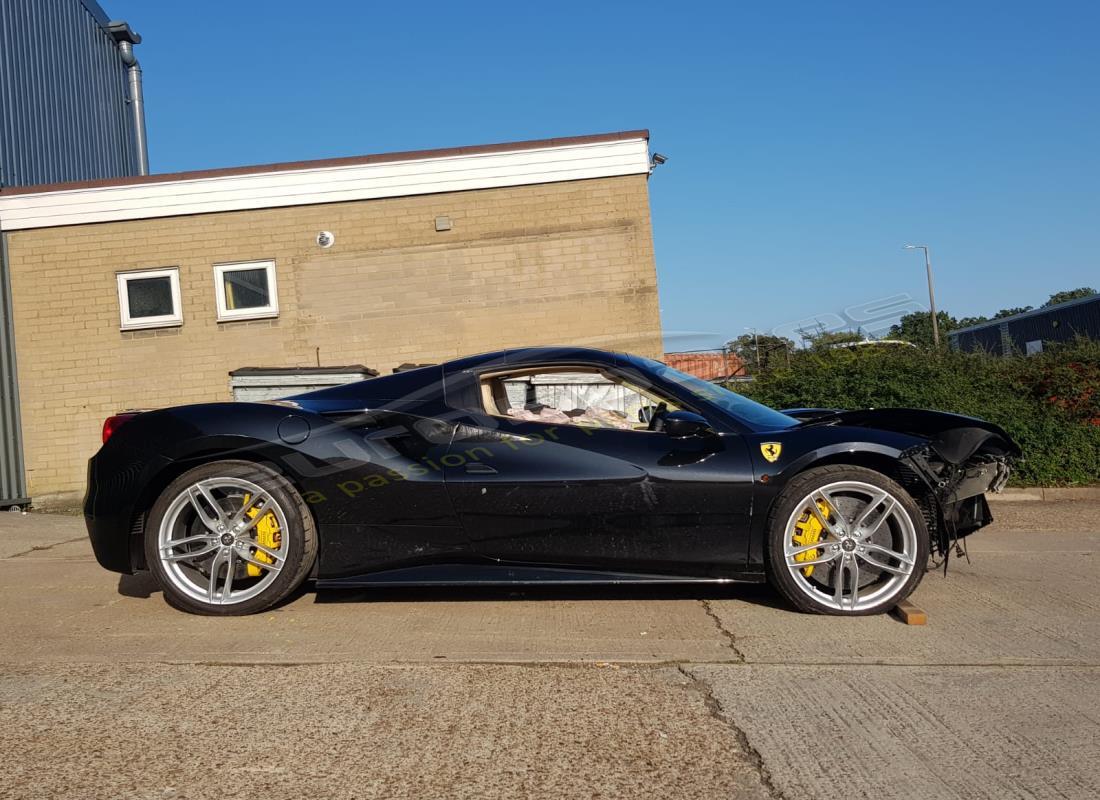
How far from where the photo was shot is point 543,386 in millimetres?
4938

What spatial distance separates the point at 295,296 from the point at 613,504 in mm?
8189

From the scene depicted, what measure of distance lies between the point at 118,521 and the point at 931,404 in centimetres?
790

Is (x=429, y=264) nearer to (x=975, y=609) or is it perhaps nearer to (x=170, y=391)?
(x=170, y=391)

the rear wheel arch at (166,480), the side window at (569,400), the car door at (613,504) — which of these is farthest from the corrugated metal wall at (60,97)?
the car door at (613,504)

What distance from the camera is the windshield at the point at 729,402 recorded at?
186 inches

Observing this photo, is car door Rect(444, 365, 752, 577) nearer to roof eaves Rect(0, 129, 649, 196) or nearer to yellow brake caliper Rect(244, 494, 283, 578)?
yellow brake caliper Rect(244, 494, 283, 578)

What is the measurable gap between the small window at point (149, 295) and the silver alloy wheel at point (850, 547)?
30.9ft

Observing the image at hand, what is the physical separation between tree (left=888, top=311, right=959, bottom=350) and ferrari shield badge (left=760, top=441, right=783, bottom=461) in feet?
22.8

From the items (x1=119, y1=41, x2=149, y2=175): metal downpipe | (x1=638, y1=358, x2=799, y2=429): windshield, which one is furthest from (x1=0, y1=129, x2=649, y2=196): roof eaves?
(x1=119, y1=41, x2=149, y2=175): metal downpipe

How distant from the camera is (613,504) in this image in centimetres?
441

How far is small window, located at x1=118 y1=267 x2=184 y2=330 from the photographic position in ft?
38.2

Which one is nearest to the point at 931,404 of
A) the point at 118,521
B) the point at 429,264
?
the point at 429,264

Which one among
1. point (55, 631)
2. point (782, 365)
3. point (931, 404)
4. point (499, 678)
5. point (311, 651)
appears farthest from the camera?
point (782, 365)

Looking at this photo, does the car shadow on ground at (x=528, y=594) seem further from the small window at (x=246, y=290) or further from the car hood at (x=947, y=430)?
the small window at (x=246, y=290)
